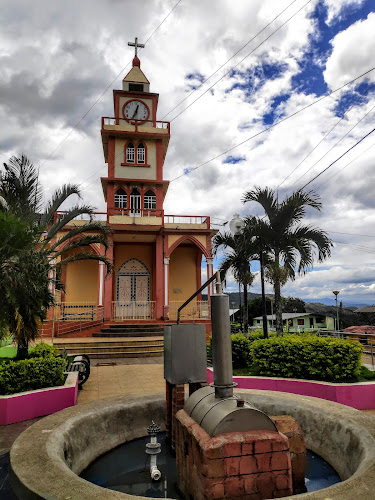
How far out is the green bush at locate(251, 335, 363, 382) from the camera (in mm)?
6703

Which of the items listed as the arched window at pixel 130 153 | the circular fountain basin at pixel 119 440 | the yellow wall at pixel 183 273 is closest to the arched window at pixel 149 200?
the arched window at pixel 130 153

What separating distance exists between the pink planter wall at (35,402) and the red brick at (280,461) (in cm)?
462

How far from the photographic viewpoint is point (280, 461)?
2.50 m

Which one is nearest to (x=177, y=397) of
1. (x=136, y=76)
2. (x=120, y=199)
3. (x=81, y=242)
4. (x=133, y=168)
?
(x=81, y=242)

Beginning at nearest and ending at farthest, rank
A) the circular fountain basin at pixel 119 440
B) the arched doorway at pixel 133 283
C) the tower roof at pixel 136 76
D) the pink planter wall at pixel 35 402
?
the circular fountain basin at pixel 119 440 → the pink planter wall at pixel 35 402 → the arched doorway at pixel 133 283 → the tower roof at pixel 136 76

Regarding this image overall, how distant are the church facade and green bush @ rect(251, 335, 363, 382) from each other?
1105 centimetres

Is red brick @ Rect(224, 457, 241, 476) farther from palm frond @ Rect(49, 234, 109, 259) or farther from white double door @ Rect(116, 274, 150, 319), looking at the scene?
white double door @ Rect(116, 274, 150, 319)

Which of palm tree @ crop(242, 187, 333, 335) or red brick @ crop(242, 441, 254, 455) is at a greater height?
palm tree @ crop(242, 187, 333, 335)

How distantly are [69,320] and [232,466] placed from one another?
1523 cm

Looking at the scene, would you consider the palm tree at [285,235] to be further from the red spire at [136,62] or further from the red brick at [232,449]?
the red spire at [136,62]

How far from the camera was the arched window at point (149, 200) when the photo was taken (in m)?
20.7

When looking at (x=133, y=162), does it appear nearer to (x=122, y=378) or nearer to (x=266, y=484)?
(x=122, y=378)

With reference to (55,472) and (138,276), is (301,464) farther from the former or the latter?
(138,276)

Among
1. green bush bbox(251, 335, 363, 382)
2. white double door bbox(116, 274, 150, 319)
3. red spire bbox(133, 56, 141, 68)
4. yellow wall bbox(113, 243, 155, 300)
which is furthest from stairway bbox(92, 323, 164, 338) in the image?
red spire bbox(133, 56, 141, 68)
